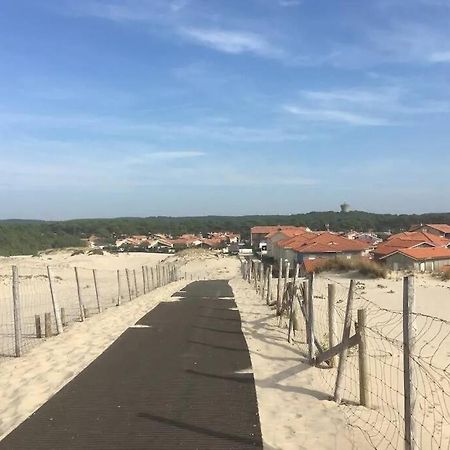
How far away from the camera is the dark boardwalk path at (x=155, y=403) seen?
5766 mm

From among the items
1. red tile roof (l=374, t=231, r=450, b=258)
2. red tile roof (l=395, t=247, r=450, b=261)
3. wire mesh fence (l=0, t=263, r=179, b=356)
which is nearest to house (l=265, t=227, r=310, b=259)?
red tile roof (l=374, t=231, r=450, b=258)

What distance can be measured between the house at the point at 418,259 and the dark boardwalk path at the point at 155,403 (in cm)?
4017

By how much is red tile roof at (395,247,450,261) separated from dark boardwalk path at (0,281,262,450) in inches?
1636

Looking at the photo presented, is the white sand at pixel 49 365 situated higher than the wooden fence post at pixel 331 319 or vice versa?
the wooden fence post at pixel 331 319

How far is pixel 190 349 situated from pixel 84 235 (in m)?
158

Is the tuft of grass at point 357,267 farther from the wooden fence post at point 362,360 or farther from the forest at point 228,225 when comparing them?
the forest at point 228,225

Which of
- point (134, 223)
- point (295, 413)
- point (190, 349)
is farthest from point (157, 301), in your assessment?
point (134, 223)

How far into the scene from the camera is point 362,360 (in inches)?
274

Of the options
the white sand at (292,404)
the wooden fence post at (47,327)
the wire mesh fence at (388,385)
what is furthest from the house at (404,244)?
the white sand at (292,404)

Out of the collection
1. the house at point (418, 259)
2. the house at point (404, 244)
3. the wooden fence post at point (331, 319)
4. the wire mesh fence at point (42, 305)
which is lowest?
the house at point (418, 259)

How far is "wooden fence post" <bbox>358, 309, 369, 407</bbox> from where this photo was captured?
267 inches

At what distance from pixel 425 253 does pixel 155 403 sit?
48182 millimetres

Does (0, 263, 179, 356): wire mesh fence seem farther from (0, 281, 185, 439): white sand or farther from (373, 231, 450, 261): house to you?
(373, 231, 450, 261): house

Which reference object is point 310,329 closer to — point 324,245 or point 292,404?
point 292,404
